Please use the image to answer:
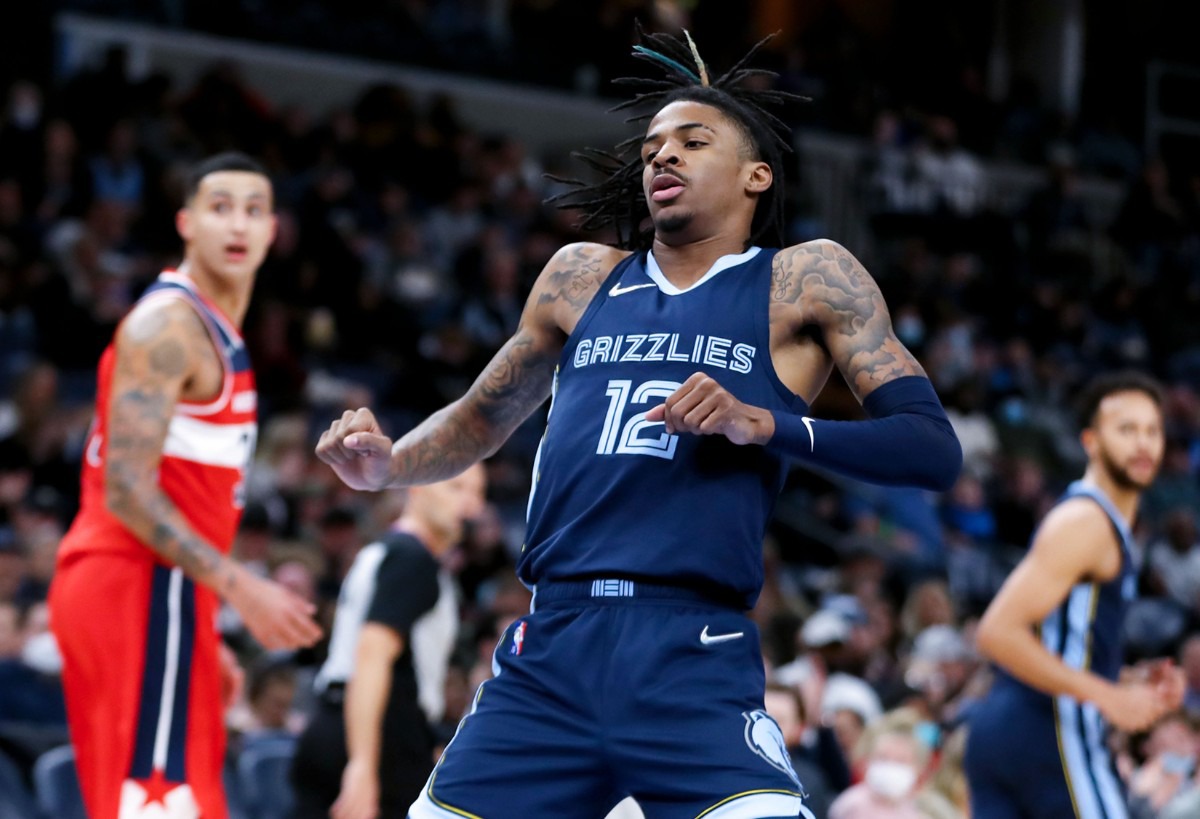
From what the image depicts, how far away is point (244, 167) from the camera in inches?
197

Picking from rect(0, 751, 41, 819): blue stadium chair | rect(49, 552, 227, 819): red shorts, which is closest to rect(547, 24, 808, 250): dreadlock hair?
rect(49, 552, 227, 819): red shorts

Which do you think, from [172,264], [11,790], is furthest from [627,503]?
[172,264]

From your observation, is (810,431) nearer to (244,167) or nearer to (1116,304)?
(244,167)

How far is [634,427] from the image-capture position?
11.3 ft

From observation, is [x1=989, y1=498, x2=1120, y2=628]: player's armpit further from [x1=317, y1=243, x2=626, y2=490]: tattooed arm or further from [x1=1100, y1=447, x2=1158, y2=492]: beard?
[x1=317, y1=243, x2=626, y2=490]: tattooed arm

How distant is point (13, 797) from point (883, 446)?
4.31 m

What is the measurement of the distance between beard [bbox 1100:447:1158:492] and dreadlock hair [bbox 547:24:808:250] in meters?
1.65

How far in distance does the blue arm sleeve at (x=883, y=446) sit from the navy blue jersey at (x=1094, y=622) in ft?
6.13

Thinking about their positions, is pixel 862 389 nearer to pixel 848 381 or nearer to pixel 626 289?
pixel 848 381

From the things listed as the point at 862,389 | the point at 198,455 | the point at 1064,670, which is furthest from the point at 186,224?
the point at 1064,670

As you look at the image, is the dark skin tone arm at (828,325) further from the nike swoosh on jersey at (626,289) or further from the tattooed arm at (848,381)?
the nike swoosh on jersey at (626,289)

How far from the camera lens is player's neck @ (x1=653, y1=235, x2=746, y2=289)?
3.71 metres

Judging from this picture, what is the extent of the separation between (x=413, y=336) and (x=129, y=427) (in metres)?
7.82

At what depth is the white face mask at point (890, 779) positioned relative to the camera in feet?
23.5
